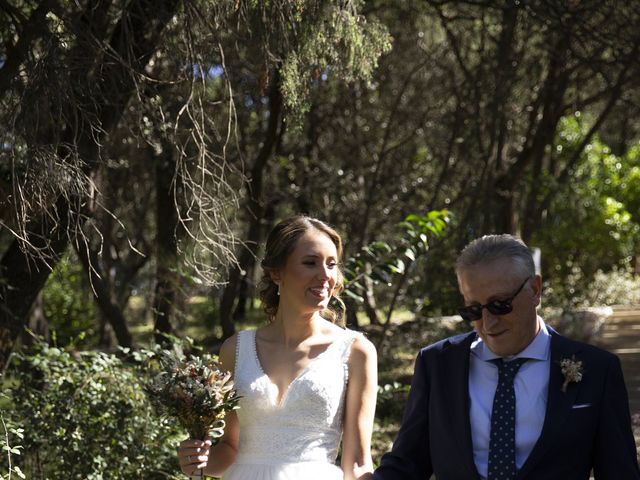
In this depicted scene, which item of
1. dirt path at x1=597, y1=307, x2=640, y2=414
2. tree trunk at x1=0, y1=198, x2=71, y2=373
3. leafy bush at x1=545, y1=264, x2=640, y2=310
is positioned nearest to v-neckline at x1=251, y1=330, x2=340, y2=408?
tree trunk at x1=0, y1=198, x2=71, y2=373

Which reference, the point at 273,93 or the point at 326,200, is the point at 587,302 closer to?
the point at 326,200

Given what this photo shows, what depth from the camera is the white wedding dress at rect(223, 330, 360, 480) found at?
435 centimetres

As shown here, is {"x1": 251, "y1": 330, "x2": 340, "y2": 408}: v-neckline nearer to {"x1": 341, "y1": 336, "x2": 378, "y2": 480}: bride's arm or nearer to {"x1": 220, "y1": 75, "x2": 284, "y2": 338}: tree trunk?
{"x1": 341, "y1": 336, "x2": 378, "y2": 480}: bride's arm

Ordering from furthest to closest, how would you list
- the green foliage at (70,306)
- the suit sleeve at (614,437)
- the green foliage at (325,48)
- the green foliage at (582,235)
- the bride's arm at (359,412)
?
the green foliage at (582,235)
the green foliage at (70,306)
the green foliage at (325,48)
the bride's arm at (359,412)
the suit sleeve at (614,437)

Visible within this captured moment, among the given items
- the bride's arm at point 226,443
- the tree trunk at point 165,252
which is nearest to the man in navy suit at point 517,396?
the bride's arm at point 226,443

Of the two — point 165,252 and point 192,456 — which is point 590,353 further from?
point 165,252

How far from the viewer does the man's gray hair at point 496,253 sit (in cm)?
355

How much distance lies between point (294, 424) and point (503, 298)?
128 centimetres

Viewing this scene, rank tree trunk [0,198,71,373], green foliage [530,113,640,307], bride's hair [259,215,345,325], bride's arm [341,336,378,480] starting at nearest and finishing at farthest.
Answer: bride's arm [341,336,378,480]
bride's hair [259,215,345,325]
tree trunk [0,198,71,373]
green foliage [530,113,640,307]

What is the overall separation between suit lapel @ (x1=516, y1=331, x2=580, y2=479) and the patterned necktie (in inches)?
2.5

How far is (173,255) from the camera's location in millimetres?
8516

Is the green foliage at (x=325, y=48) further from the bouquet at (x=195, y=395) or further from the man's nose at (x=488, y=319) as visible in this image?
the man's nose at (x=488, y=319)

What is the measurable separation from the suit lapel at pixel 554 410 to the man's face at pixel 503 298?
0.51 feet

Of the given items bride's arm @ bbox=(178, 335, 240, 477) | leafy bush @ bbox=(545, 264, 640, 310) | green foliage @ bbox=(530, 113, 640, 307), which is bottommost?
bride's arm @ bbox=(178, 335, 240, 477)
